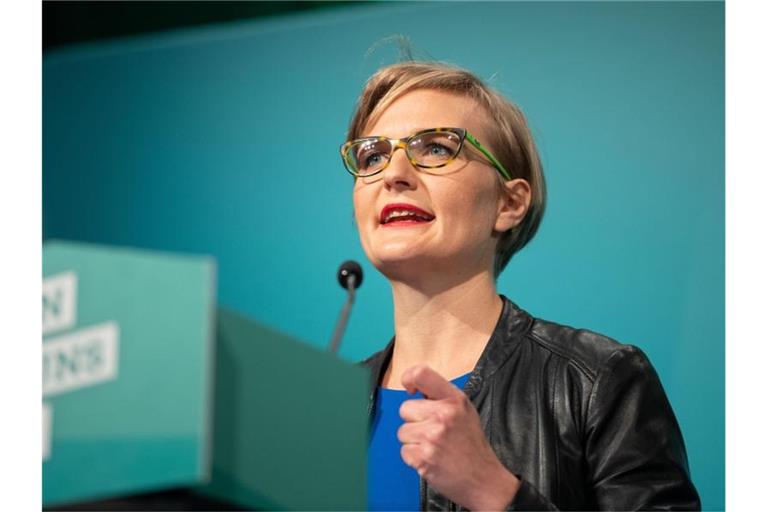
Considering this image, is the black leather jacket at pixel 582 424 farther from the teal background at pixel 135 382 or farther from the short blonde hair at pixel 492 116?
the teal background at pixel 135 382

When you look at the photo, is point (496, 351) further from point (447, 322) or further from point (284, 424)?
point (284, 424)

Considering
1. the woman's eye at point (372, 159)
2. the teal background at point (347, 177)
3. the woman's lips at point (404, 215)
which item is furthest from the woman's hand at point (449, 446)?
the teal background at point (347, 177)

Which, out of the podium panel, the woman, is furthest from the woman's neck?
the podium panel

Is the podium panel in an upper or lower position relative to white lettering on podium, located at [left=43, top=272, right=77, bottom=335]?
lower

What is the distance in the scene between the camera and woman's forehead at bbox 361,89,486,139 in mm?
1758

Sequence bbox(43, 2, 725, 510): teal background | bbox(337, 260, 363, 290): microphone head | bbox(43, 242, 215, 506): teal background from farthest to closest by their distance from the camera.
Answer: bbox(43, 2, 725, 510): teal background
bbox(337, 260, 363, 290): microphone head
bbox(43, 242, 215, 506): teal background

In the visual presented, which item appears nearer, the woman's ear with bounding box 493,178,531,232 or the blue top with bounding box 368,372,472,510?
the blue top with bounding box 368,372,472,510

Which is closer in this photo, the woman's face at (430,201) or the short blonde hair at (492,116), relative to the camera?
the woman's face at (430,201)

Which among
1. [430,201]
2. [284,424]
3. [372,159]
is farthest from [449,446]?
[372,159]

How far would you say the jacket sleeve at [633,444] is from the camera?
1.46 metres

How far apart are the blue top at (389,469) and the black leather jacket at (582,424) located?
35 millimetres

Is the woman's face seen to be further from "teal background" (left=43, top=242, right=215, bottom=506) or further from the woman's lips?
"teal background" (left=43, top=242, right=215, bottom=506)

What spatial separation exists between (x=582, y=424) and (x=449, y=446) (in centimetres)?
38
